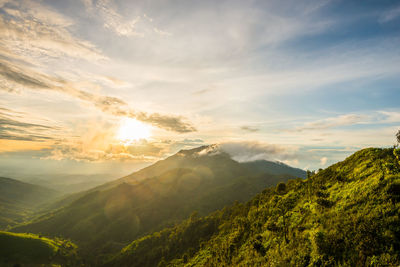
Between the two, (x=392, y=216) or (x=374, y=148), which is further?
(x=374, y=148)

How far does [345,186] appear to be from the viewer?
5038 cm

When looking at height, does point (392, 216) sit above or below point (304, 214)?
above

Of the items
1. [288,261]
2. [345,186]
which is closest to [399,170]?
[345,186]

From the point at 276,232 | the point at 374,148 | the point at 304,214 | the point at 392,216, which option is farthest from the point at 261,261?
the point at 374,148

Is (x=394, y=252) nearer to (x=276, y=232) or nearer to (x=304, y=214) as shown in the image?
(x=304, y=214)

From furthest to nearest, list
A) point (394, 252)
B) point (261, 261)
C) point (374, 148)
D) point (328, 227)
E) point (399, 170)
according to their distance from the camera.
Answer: point (374, 148)
point (261, 261)
point (399, 170)
point (328, 227)
point (394, 252)

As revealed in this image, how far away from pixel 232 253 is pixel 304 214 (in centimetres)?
3884

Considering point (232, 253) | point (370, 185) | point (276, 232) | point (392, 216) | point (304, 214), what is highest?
point (370, 185)

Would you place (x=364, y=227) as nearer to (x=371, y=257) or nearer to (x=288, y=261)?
(x=371, y=257)

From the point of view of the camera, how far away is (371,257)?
25.8m

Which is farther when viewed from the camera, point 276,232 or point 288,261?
point 276,232

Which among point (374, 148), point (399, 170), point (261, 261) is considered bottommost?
point (261, 261)

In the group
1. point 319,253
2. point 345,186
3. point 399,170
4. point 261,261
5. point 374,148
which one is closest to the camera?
point 319,253

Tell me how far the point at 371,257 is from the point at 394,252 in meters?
2.90
